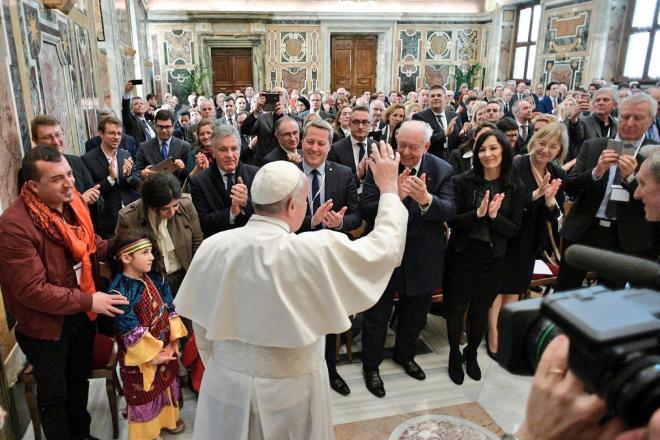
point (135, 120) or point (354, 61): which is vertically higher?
point (354, 61)

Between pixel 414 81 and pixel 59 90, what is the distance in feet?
49.0

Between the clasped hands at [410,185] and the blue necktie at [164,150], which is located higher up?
the clasped hands at [410,185]

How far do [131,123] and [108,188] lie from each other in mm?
3364

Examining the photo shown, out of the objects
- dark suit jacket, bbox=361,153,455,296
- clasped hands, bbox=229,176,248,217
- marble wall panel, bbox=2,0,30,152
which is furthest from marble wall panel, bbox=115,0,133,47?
dark suit jacket, bbox=361,153,455,296

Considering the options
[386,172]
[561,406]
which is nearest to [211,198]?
[386,172]

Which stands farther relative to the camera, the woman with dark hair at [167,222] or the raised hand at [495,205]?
the raised hand at [495,205]

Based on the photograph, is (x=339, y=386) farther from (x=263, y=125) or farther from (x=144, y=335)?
(x=263, y=125)

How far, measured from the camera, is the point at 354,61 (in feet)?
58.5

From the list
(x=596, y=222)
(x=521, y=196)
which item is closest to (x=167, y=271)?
(x=521, y=196)

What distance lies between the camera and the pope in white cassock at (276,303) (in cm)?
193

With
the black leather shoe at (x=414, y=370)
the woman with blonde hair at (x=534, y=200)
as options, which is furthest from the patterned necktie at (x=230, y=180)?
the woman with blonde hair at (x=534, y=200)

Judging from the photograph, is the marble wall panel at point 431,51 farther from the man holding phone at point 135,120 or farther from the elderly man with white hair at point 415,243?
the elderly man with white hair at point 415,243

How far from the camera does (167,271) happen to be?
3.20 metres

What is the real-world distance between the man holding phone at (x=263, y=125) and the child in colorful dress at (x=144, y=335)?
2.95 meters
